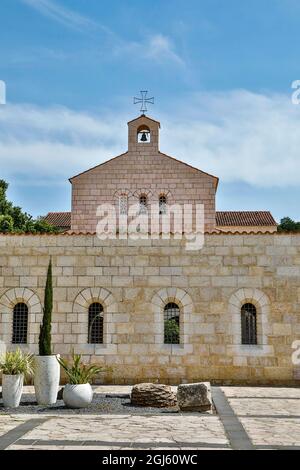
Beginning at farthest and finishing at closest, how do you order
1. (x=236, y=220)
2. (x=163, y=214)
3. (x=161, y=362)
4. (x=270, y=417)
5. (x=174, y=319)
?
(x=236, y=220)
(x=163, y=214)
(x=174, y=319)
(x=161, y=362)
(x=270, y=417)

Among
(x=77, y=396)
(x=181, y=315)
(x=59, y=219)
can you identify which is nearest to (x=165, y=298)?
(x=181, y=315)

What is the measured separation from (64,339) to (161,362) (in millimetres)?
2671

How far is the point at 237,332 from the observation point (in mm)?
13008

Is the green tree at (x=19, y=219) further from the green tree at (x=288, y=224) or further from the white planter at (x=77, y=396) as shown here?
the green tree at (x=288, y=224)

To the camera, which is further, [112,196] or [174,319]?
[112,196]

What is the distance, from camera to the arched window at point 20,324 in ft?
44.2

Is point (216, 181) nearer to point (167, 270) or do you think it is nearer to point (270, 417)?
point (167, 270)

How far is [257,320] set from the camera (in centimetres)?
1312

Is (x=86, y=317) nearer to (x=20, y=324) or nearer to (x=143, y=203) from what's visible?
(x=20, y=324)

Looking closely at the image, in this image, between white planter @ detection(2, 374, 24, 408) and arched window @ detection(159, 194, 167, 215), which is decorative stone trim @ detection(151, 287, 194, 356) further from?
arched window @ detection(159, 194, 167, 215)

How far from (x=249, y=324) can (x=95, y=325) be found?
4.18 meters

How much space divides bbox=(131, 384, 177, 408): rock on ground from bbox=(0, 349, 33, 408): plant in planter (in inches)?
91.2

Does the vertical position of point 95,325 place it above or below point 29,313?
below
